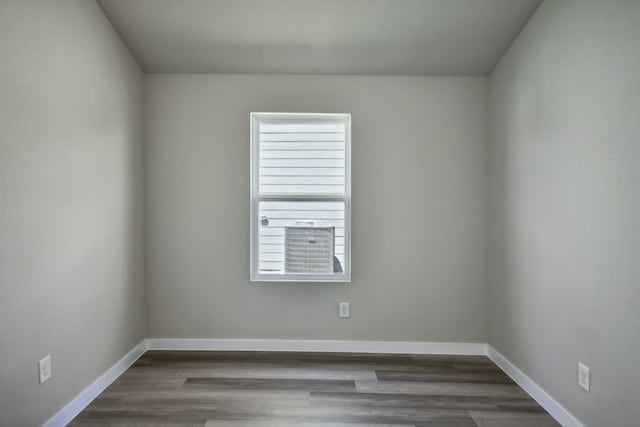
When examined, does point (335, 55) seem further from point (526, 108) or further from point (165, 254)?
point (165, 254)

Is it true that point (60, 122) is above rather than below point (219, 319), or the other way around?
above

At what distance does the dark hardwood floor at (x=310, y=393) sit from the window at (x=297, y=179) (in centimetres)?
75

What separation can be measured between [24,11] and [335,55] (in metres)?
1.86

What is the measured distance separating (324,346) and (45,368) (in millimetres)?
1845

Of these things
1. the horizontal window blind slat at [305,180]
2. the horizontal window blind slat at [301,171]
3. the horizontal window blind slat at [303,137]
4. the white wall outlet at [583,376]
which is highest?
the horizontal window blind slat at [303,137]

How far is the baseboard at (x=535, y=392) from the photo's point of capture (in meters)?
2.06

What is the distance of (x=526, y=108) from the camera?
250 cm

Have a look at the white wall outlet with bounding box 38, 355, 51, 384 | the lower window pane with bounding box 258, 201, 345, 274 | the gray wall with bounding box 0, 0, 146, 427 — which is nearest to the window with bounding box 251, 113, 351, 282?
the lower window pane with bounding box 258, 201, 345, 274

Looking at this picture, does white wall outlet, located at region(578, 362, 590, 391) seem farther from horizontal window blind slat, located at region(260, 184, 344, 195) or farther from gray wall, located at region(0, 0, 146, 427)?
gray wall, located at region(0, 0, 146, 427)

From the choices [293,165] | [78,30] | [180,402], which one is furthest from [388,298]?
[78,30]

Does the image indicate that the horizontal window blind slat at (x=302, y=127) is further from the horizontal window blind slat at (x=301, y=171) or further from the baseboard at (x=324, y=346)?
the baseboard at (x=324, y=346)

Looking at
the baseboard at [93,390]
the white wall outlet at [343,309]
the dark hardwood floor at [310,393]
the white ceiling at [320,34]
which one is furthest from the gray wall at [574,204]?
the baseboard at [93,390]

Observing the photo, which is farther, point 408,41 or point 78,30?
point 408,41

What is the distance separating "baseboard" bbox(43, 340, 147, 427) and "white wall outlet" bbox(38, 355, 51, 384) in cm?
23
